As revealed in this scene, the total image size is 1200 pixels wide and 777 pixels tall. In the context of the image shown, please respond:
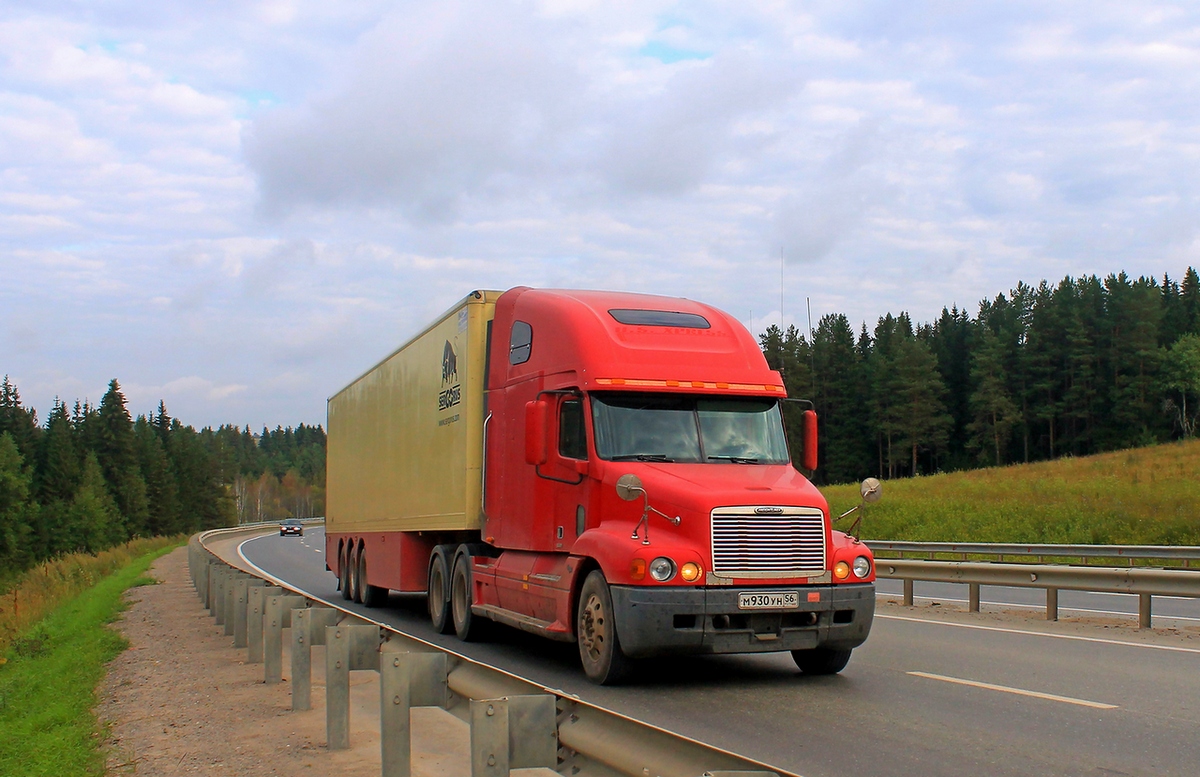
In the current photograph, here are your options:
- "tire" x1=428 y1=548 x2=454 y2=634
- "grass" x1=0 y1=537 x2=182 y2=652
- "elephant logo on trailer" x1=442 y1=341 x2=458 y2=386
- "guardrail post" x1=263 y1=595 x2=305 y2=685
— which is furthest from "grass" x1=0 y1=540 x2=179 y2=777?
"elephant logo on trailer" x1=442 y1=341 x2=458 y2=386

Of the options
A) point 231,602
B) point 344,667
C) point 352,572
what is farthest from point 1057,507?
point 344,667

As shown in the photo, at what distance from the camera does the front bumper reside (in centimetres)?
884

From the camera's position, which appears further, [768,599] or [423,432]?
[423,432]

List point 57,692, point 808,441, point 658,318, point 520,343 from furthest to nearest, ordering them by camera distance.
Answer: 1. point 520,343
2. point 57,692
3. point 658,318
4. point 808,441

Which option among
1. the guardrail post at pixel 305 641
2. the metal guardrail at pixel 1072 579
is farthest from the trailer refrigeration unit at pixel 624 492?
the metal guardrail at pixel 1072 579

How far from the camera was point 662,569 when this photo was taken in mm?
8930

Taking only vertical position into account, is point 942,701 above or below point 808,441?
below

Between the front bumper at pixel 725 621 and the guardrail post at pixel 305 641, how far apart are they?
234cm

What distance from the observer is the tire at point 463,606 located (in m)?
13.3

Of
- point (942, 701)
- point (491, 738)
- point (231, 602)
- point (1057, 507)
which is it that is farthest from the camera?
point (1057, 507)

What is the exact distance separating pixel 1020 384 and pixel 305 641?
95562 millimetres

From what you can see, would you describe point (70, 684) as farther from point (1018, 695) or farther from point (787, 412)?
point (1018, 695)

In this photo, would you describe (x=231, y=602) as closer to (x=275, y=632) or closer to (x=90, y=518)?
(x=275, y=632)

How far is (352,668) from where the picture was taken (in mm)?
7582
